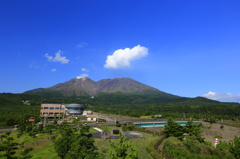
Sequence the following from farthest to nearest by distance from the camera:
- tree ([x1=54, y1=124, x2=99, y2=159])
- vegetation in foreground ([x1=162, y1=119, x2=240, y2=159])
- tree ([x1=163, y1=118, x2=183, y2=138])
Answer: tree ([x1=163, y1=118, x2=183, y2=138]) → vegetation in foreground ([x1=162, y1=119, x2=240, y2=159]) → tree ([x1=54, y1=124, x2=99, y2=159])

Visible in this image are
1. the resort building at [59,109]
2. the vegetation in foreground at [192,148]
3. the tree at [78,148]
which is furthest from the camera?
the resort building at [59,109]

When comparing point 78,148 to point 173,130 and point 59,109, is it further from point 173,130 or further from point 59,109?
point 59,109

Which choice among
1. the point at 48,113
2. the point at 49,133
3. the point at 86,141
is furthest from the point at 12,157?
the point at 48,113

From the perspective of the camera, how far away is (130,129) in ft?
199

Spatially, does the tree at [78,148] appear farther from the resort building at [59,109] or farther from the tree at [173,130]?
the resort building at [59,109]

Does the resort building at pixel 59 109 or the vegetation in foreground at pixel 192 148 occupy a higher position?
the resort building at pixel 59 109

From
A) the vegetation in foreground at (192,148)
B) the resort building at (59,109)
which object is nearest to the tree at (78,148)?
the vegetation in foreground at (192,148)

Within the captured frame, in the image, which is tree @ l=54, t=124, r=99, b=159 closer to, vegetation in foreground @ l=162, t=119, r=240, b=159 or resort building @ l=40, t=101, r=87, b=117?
vegetation in foreground @ l=162, t=119, r=240, b=159

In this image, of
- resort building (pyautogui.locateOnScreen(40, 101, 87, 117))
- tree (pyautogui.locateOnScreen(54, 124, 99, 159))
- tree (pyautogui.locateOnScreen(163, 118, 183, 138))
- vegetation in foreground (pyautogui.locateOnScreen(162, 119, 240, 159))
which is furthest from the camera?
resort building (pyautogui.locateOnScreen(40, 101, 87, 117))

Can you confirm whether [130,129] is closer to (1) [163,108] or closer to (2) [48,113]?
(2) [48,113]

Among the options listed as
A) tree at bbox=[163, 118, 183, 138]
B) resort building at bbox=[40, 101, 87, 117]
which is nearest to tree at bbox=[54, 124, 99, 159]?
tree at bbox=[163, 118, 183, 138]

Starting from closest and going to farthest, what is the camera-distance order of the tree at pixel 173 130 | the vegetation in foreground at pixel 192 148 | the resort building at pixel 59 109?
the vegetation in foreground at pixel 192 148
the tree at pixel 173 130
the resort building at pixel 59 109

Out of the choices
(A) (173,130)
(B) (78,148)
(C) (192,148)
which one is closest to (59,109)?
(A) (173,130)

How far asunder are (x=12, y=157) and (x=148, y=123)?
6038 cm
